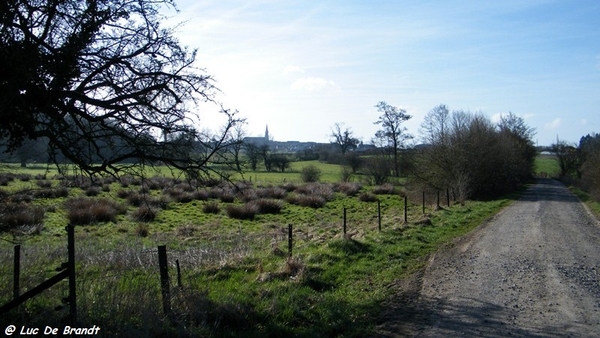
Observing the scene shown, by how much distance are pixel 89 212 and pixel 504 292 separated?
2182cm

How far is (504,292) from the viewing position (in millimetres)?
9031

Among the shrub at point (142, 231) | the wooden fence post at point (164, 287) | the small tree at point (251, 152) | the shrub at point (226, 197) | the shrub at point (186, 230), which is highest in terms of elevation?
the small tree at point (251, 152)

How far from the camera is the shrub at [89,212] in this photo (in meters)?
25.2

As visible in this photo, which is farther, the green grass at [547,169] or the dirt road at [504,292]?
the green grass at [547,169]

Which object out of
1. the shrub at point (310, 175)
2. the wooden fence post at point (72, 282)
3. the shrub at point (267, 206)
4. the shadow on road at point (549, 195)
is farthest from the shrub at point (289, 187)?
the wooden fence post at point (72, 282)

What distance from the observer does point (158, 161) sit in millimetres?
8695

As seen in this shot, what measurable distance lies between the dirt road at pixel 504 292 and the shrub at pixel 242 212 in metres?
16.1

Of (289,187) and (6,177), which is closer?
(6,177)

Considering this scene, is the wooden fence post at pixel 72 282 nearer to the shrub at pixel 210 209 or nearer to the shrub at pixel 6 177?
the shrub at pixel 6 177

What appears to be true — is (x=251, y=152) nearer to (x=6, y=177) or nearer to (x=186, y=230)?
(x=6, y=177)

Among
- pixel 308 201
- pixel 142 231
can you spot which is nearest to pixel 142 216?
pixel 142 231

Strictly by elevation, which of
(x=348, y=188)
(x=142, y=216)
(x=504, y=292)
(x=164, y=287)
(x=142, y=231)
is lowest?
(x=142, y=231)

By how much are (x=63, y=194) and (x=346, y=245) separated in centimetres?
2580

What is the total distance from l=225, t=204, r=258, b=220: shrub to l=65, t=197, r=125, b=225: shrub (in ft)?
20.7
